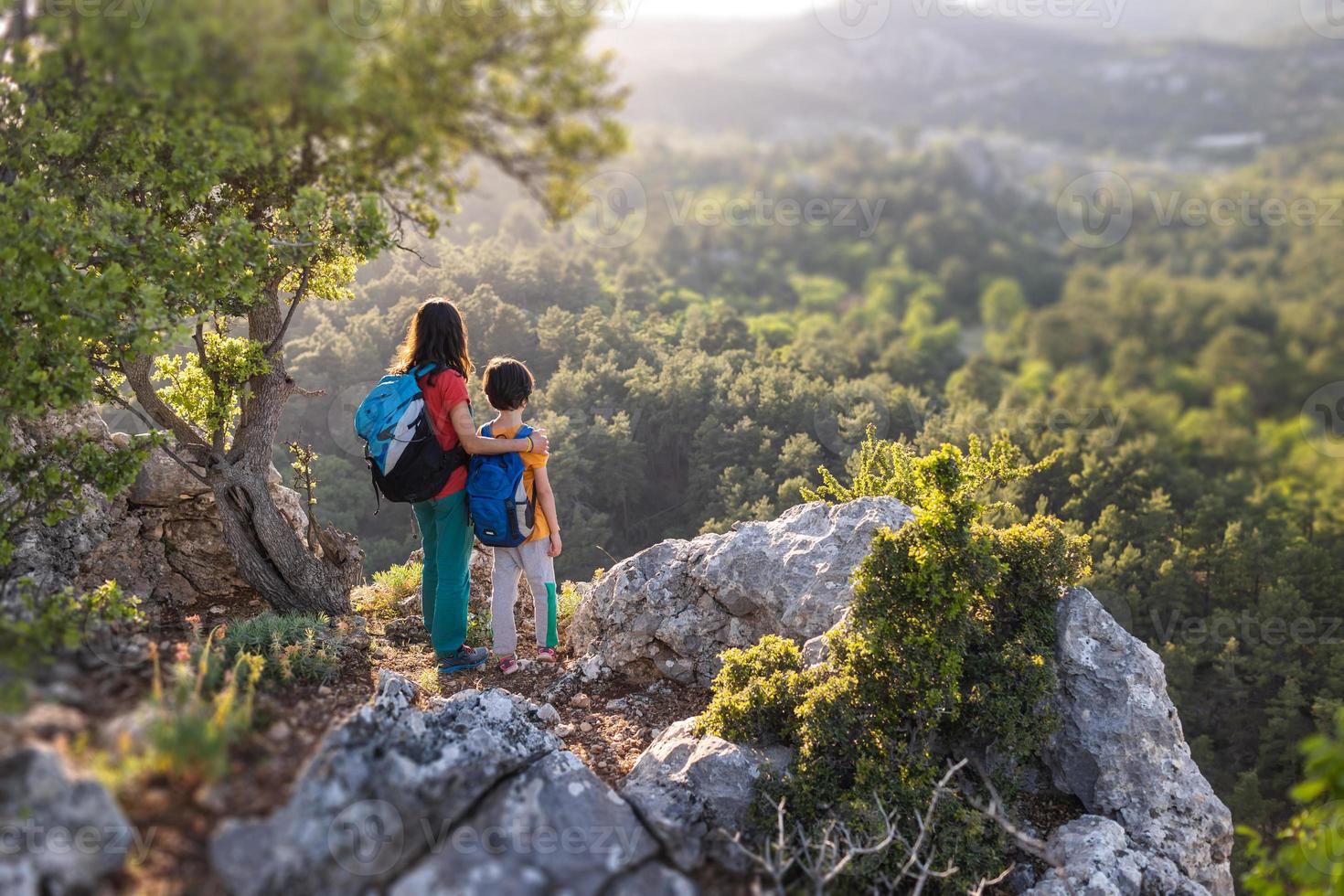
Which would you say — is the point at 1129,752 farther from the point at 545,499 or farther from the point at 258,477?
the point at 258,477

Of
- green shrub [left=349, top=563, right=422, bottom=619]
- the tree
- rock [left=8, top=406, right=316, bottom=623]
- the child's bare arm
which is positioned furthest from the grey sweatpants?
rock [left=8, top=406, right=316, bottom=623]

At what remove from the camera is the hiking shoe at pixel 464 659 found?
673cm

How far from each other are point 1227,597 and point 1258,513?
551 centimetres

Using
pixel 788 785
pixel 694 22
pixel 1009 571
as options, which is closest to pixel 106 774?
pixel 788 785

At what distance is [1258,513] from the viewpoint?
70.2ft

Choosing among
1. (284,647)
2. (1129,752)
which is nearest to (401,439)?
(284,647)

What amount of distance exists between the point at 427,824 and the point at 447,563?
303cm

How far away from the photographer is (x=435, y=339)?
5.84m

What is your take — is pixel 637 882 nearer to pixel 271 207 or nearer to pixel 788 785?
pixel 788 785

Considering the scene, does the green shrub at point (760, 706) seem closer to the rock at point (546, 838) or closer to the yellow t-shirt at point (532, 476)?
the rock at point (546, 838)

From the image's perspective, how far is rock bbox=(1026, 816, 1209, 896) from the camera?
4.71 metres

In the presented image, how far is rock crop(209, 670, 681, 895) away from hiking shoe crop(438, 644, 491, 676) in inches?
94.9

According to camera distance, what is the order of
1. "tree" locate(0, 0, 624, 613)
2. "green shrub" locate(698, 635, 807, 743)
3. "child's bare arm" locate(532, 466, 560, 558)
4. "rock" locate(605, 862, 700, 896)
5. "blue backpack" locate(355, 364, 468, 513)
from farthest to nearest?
"child's bare arm" locate(532, 466, 560, 558) < "blue backpack" locate(355, 364, 468, 513) < "green shrub" locate(698, 635, 807, 743) < "tree" locate(0, 0, 624, 613) < "rock" locate(605, 862, 700, 896)

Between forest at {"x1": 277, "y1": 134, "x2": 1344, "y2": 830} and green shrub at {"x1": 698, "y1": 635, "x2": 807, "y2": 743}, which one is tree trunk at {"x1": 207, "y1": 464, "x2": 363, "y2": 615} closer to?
forest at {"x1": 277, "y1": 134, "x2": 1344, "y2": 830}
